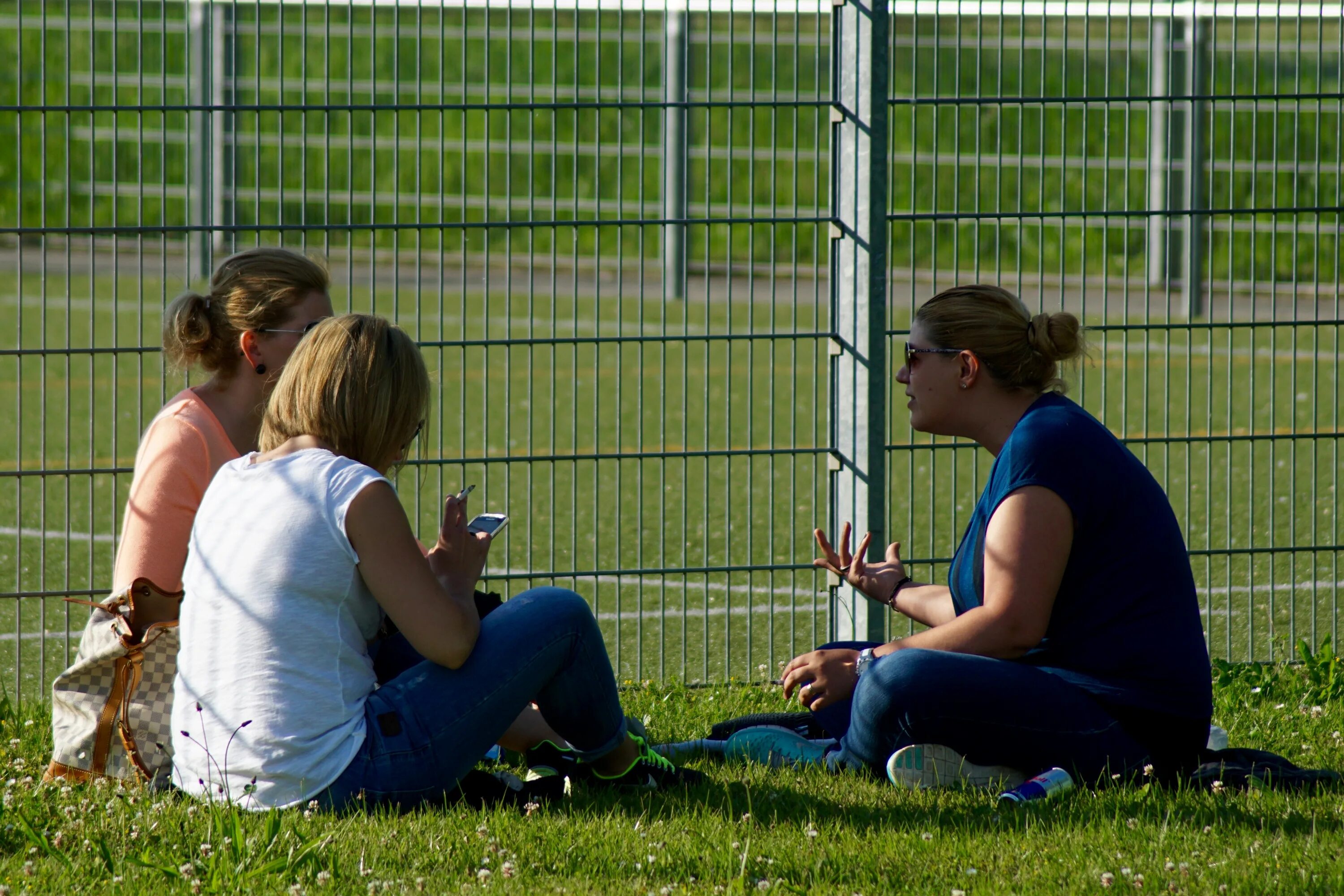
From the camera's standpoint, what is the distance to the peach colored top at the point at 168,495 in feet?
12.8

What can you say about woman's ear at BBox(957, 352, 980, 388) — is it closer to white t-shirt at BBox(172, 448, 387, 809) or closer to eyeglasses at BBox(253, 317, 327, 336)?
white t-shirt at BBox(172, 448, 387, 809)

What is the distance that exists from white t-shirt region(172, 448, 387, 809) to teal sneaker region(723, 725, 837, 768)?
1.13m

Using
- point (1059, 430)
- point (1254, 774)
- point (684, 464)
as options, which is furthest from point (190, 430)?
point (1254, 774)

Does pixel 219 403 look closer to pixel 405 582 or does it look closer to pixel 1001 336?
pixel 405 582

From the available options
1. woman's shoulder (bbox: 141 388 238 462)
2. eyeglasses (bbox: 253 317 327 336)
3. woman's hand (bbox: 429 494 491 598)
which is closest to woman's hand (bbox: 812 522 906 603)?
woman's hand (bbox: 429 494 491 598)

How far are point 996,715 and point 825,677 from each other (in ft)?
1.42

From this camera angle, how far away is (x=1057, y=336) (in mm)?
3783

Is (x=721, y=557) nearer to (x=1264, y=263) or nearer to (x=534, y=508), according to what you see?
(x=534, y=508)

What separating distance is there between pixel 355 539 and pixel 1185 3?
409 centimetres

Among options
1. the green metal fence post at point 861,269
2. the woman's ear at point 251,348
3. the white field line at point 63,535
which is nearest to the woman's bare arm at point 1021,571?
the green metal fence post at point 861,269

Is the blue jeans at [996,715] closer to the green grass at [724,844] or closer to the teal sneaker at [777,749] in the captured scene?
the green grass at [724,844]

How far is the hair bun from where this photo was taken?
3.78 m

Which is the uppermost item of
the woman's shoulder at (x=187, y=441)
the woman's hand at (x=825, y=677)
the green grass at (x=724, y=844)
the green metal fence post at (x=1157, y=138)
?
the green metal fence post at (x=1157, y=138)

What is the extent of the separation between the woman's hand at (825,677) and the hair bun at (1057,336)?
87 cm
